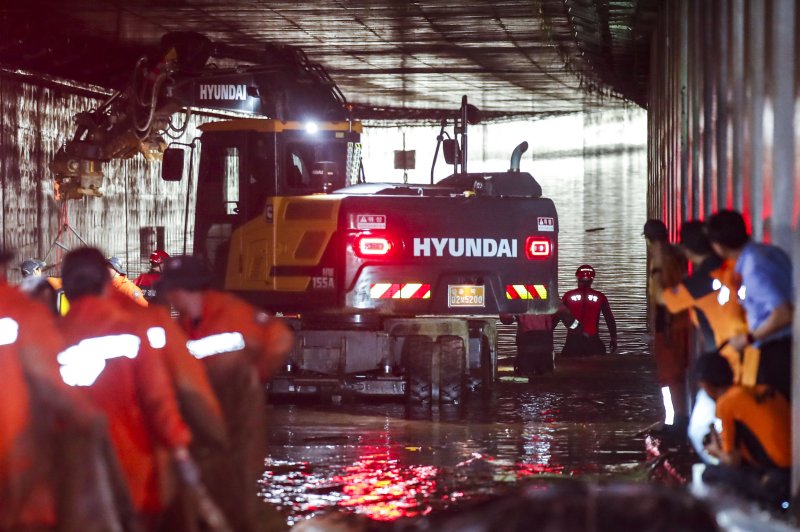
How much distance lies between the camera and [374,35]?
87.7 feet

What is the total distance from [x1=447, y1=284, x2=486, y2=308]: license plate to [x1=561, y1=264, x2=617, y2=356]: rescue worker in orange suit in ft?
11.6

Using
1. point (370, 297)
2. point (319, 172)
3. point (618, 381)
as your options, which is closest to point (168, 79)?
point (319, 172)

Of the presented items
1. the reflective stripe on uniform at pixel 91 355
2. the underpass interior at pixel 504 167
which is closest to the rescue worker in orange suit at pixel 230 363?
the underpass interior at pixel 504 167

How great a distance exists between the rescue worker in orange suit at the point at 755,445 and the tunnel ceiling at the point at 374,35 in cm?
1239

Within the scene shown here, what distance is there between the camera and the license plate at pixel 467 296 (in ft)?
47.2

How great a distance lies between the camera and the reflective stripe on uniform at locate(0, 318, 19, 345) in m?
5.91

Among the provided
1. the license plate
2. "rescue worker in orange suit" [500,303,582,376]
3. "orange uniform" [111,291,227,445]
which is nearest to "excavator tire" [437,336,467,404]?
the license plate

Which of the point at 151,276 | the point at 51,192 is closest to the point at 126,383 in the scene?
the point at 151,276

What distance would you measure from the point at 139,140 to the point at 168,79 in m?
1.02

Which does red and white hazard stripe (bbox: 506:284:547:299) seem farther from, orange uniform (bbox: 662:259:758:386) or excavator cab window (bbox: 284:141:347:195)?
orange uniform (bbox: 662:259:758:386)

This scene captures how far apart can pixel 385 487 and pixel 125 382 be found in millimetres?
3720

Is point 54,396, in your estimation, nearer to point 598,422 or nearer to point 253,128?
A: point 598,422

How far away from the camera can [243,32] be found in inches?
1038

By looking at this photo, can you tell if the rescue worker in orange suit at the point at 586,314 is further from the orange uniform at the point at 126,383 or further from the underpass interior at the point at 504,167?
the orange uniform at the point at 126,383
